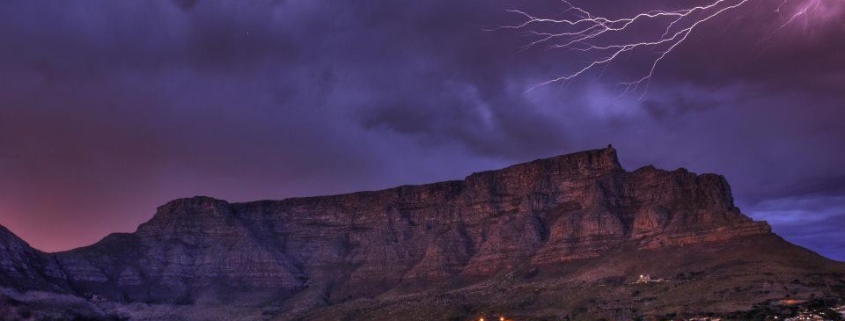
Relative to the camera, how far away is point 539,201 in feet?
393

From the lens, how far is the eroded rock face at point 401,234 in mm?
101188

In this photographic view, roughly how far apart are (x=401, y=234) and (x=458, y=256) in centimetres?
1757

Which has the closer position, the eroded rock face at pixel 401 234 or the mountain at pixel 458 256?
the mountain at pixel 458 256

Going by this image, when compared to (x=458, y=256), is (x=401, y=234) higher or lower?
higher

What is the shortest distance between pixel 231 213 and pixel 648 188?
8214 centimetres

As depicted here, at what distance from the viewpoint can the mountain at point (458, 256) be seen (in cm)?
7812

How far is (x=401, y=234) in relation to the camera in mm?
132000

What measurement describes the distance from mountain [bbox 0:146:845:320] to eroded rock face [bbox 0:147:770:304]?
29 cm

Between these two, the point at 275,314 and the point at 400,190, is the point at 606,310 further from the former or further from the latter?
the point at 400,190

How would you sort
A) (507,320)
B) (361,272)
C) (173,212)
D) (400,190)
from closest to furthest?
(507,320), (361,272), (400,190), (173,212)

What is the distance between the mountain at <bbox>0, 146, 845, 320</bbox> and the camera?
78125 millimetres

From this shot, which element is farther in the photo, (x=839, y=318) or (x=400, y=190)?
(x=400, y=190)

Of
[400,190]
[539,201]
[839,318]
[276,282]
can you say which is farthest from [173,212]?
[839,318]

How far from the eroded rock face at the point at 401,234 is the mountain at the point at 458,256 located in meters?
0.29
